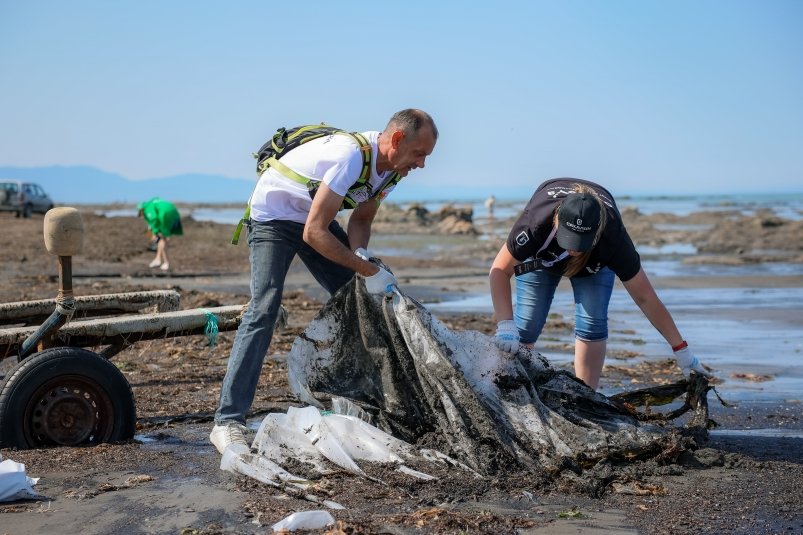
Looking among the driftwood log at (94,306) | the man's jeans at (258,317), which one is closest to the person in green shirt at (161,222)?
the driftwood log at (94,306)

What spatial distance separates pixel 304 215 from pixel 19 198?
3311cm

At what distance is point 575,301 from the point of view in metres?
5.73

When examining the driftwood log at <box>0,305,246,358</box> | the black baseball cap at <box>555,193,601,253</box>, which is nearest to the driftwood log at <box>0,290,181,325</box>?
the driftwood log at <box>0,305,246,358</box>

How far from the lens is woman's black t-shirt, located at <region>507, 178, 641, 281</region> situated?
5203 mm

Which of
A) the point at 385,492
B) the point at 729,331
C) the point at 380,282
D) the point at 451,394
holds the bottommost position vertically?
the point at 729,331

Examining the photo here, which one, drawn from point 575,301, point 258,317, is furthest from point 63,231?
point 575,301

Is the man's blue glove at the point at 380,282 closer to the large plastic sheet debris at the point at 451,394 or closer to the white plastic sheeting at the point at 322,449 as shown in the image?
the large plastic sheet debris at the point at 451,394

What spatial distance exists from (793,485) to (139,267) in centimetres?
1593

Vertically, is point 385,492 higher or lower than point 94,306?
lower

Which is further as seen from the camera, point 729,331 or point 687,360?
point 729,331

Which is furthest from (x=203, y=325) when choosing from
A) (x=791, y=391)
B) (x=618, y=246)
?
(x=791, y=391)

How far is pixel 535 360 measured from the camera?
5340mm

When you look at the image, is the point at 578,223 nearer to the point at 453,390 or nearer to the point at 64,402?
the point at 453,390

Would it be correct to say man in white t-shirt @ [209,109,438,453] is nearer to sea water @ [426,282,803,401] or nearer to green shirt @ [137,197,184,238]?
sea water @ [426,282,803,401]
